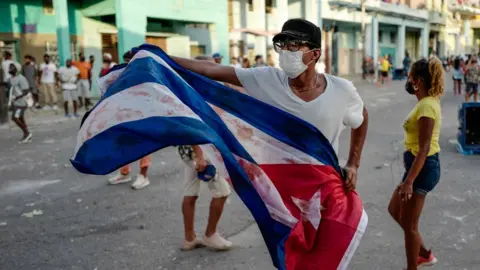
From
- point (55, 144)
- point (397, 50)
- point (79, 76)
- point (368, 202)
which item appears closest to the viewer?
point (368, 202)

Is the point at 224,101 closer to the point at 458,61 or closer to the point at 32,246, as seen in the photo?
the point at 32,246

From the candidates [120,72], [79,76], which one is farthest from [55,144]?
[120,72]

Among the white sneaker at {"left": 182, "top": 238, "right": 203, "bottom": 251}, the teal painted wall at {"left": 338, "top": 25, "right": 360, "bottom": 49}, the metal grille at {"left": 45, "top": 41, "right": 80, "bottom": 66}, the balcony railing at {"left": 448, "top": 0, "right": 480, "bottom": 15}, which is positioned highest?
the balcony railing at {"left": 448, "top": 0, "right": 480, "bottom": 15}

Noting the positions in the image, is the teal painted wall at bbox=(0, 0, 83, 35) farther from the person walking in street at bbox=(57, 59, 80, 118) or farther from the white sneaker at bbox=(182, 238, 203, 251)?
the white sneaker at bbox=(182, 238, 203, 251)

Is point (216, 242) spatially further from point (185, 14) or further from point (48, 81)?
point (185, 14)

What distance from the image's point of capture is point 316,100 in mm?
2729

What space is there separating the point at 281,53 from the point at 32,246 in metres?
3.06

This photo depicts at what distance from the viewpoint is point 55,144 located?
980 cm

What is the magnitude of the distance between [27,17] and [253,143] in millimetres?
16916

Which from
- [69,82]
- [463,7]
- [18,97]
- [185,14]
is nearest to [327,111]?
[18,97]

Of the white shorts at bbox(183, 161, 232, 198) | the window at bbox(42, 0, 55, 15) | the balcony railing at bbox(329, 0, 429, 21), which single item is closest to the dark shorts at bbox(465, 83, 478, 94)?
the white shorts at bbox(183, 161, 232, 198)

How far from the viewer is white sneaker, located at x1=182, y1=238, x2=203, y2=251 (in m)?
4.25

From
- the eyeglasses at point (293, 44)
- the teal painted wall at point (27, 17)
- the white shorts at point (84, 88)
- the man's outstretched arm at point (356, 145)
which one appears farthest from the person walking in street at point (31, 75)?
the man's outstretched arm at point (356, 145)

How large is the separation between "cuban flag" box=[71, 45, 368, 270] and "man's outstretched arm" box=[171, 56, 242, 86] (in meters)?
0.04
